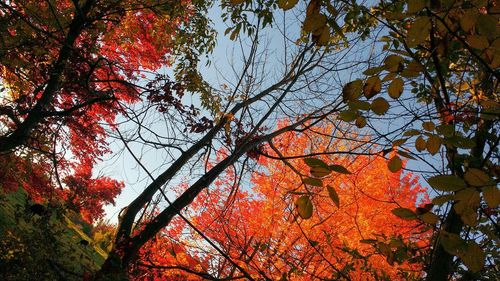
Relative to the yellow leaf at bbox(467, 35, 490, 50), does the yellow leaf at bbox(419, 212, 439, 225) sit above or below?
below

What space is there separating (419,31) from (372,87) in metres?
0.23

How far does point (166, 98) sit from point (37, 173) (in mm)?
4845

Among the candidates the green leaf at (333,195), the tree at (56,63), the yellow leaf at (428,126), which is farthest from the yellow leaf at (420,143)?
the tree at (56,63)

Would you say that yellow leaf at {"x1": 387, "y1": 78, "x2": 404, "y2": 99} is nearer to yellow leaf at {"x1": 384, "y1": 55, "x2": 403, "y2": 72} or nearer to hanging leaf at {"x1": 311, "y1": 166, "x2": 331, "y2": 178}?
yellow leaf at {"x1": 384, "y1": 55, "x2": 403, "y2": 72}

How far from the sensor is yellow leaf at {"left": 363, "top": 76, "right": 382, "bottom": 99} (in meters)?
0.96

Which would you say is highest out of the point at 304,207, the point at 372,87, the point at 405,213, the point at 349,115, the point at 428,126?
the point at 428,126

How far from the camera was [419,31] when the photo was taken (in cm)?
75

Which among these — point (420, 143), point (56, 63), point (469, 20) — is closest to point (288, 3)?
point (469, 20)

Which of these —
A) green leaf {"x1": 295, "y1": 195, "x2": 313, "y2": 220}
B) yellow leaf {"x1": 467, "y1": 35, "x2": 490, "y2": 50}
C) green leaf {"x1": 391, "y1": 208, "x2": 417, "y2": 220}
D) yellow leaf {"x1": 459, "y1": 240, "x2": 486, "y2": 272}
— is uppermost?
yellow leaf {"x1": 467, "y1": 35, "x2": 490, "y2": 50}

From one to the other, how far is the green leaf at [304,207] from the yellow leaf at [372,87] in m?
0.34

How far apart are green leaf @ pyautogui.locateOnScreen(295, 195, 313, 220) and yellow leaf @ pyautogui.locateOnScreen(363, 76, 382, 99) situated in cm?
34

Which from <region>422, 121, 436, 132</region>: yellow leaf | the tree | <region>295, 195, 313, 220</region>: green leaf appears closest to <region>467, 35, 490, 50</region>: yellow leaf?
<region>422, 121, 436, 132</region>: yellow leaf

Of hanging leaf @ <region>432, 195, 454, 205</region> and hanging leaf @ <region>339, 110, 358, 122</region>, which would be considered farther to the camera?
hanging leaf @ <region>339, 110, 358, 122</region>

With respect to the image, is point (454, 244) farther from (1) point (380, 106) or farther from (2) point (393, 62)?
(2) point (393, 62)
